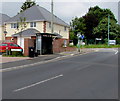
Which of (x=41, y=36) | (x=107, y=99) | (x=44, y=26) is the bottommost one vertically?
(x=107, y=99)

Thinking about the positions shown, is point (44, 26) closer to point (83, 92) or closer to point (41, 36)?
point (41, 36)

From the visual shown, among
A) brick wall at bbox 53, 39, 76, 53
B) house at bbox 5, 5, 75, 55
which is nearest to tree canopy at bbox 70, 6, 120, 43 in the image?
house at bbox 5, 5, 75, 55

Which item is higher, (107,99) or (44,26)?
(44,26)

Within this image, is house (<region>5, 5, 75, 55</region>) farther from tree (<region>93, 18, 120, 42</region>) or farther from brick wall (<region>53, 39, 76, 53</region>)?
tree (<region>93, 18, 120, 42</region>)

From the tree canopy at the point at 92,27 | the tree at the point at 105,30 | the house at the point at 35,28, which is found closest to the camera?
the house at the point at 35,28

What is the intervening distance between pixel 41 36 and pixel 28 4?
4575 cm

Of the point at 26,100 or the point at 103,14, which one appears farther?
the point at 103,14

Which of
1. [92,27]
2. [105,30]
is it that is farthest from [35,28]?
[92,27]

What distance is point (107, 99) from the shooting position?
6520mm

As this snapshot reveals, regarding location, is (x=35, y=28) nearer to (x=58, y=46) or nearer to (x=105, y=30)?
(x=58, y=46)

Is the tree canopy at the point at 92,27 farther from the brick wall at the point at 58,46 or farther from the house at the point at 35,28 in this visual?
the brick wall at the point at 58,46

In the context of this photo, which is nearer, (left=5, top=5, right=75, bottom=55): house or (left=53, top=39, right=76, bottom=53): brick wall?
(left=5, top=5, right=75, bottom=55): house

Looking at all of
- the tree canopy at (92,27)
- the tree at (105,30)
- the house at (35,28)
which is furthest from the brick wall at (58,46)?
the tree at (105,30)

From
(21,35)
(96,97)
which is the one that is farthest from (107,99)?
(21,35)
